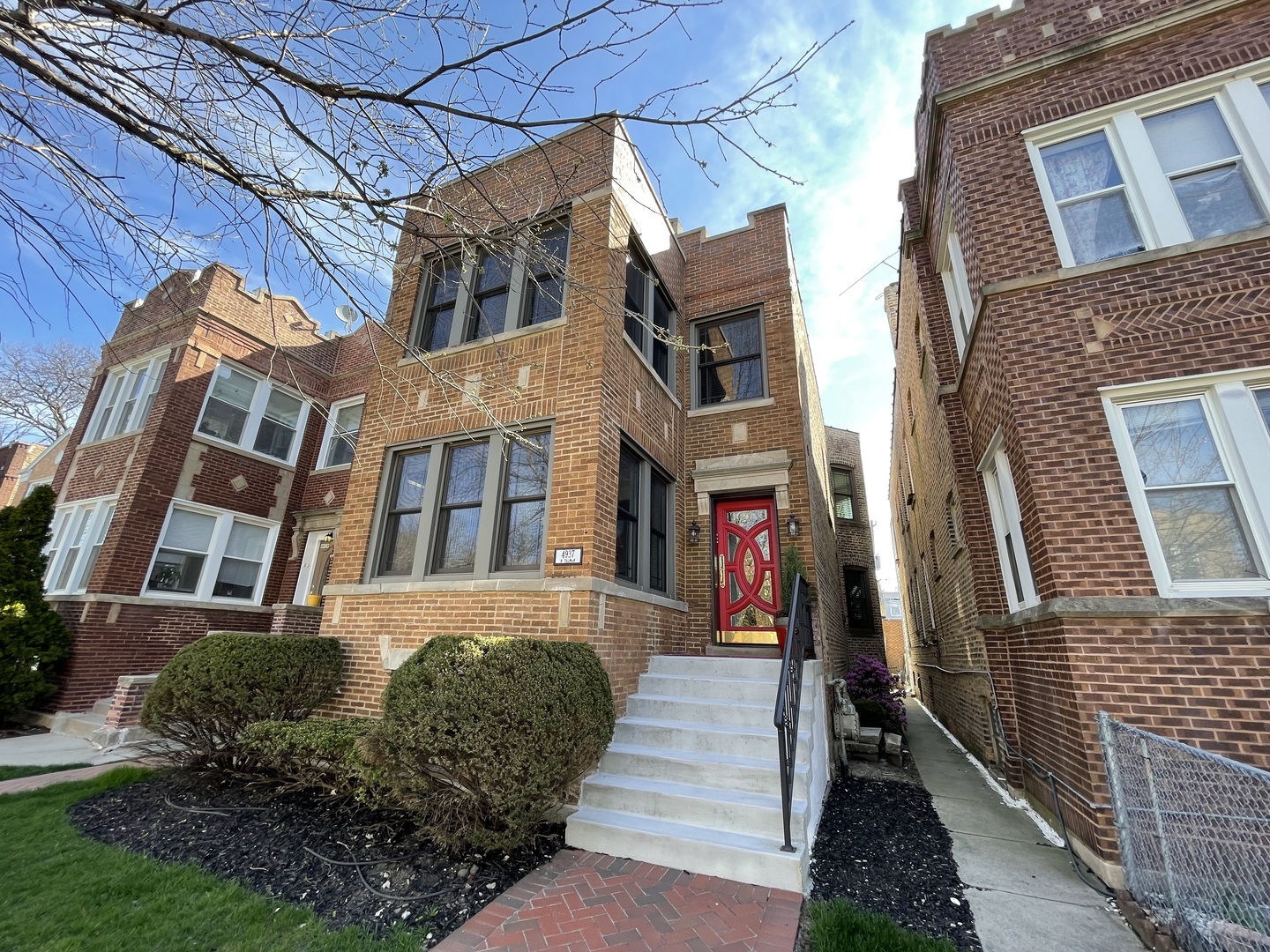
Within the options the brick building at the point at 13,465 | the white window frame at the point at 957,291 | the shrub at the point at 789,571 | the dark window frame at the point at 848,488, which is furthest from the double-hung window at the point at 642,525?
the brick building at the point at 13,465

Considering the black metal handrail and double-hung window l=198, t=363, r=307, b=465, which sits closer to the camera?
the black metal handrail

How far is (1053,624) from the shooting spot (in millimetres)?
4289

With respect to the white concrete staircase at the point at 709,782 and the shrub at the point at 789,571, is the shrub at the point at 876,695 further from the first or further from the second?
the white concrete staircase at the point at 709,782

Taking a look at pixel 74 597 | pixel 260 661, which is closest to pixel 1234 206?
pixel 260 661

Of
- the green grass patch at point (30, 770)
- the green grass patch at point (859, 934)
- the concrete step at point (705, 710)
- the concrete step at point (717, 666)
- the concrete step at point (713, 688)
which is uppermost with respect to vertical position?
the concrete step at point (717, 666)

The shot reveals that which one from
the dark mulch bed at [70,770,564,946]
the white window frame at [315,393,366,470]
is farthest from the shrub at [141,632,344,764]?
the white window frame at [315,393,366,470]

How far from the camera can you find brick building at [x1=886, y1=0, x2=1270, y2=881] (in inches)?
151

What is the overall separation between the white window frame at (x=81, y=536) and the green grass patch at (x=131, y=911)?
798cm

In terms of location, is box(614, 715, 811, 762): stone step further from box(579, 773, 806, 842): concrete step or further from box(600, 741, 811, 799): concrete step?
box(579, 773, 806, 842): concrete step

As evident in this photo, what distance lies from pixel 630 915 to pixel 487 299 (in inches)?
275

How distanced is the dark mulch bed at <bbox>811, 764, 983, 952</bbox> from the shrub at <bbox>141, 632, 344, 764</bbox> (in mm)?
5035

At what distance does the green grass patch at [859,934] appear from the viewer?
2.74 meters

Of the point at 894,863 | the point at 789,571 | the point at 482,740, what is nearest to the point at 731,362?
the point at 789,571

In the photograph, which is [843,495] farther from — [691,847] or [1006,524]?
[691,847]
